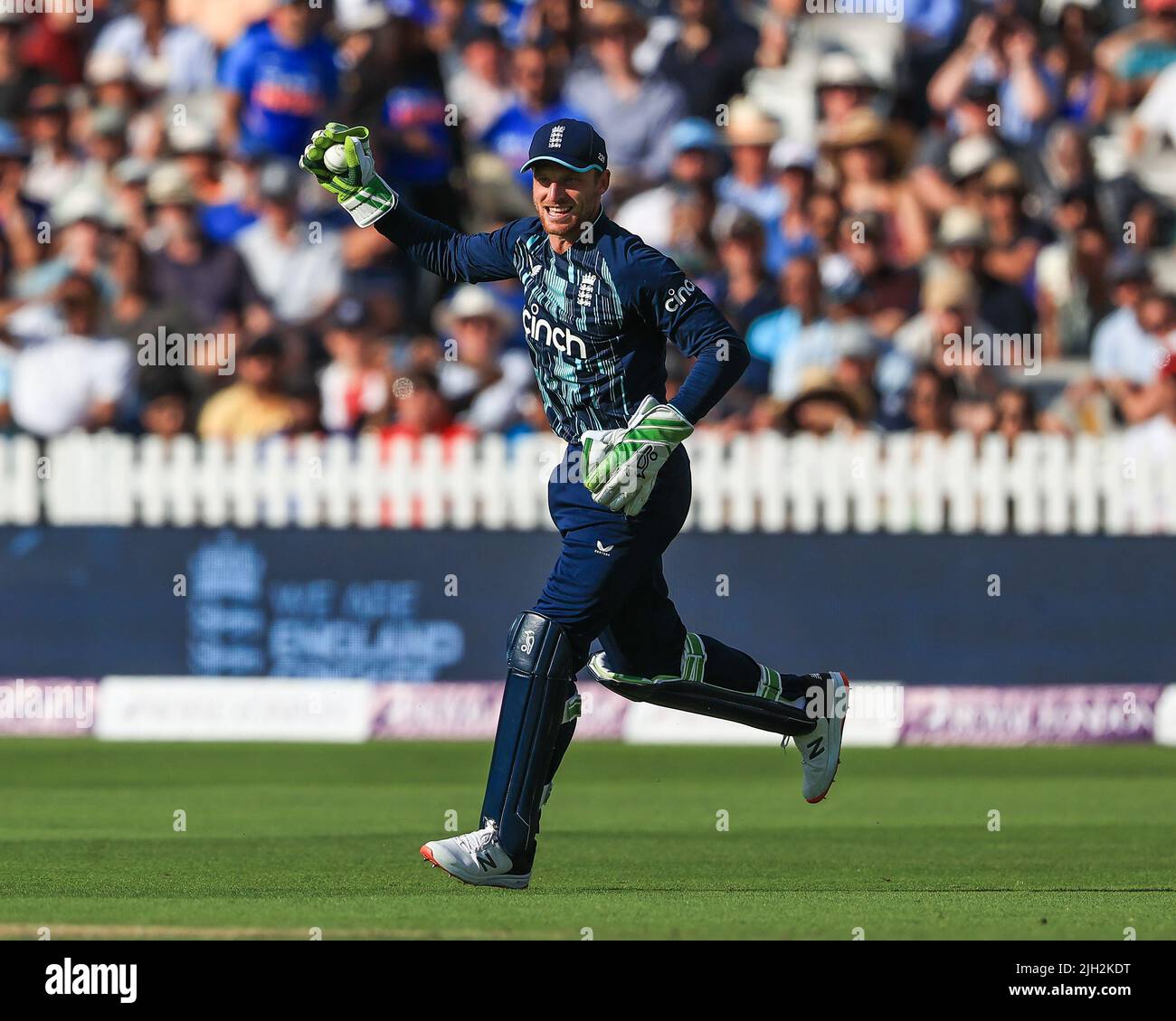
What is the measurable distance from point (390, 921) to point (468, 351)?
29.2ft

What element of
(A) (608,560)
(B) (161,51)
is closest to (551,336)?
(A) (608,560)

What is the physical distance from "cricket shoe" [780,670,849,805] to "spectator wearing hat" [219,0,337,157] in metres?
9.21

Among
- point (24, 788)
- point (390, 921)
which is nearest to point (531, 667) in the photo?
point (390, 921)

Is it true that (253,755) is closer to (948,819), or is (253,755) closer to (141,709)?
(141,709)

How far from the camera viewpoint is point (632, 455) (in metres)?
7.11

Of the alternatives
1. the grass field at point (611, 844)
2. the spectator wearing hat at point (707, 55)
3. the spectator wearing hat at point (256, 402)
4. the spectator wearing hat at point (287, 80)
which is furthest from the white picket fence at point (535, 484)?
the spectator wearing hat at point (707, 55)

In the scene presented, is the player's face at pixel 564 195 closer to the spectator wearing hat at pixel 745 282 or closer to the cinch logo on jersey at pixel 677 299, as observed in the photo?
the cinch logo on jersey at pixel 677 299

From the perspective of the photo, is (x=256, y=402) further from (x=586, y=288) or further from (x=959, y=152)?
(x=586, y=288)

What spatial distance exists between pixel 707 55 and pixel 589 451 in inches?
397

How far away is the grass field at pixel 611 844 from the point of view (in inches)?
266

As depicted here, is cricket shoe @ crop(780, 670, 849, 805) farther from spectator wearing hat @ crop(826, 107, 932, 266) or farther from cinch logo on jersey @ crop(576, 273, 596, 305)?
spectator wearing hat @ crop(826, 107, 932, 266)

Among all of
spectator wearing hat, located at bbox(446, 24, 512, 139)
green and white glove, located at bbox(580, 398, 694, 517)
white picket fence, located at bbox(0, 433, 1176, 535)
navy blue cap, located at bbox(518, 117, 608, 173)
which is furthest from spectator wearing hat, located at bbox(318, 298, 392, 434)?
green and white glove, located at bbox(580, 398, 694, 517)

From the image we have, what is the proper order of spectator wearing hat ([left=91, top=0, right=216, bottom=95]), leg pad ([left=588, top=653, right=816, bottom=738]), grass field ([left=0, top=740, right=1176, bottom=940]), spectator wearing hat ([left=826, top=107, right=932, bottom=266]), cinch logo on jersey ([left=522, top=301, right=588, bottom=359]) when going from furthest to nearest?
spectator wearing hat ([left=91, top=0, right=216, bottom=95]) → spectator wearing hat ([left=826, top=107, right=932, bottom=266]) → leg pad ([left=588, top=653, right=816, bottom=738]) → cinch logo on jersey ([left=522, top=301, right=588, bottom=359]) → grass field ([left=0, top=740, right=1176, bottom=940])

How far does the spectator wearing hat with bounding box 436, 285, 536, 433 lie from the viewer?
591 inches
